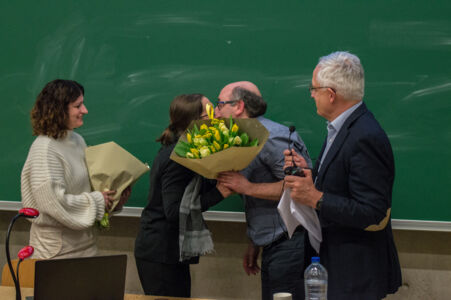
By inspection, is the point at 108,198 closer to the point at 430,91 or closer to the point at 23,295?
the point at 23,295

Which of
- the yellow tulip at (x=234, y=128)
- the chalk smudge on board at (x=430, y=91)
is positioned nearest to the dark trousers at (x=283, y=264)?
the yellow tulip at (x=234, y=128)

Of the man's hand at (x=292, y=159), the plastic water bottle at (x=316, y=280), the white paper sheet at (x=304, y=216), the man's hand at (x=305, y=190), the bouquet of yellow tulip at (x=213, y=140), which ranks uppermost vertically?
the bouquet of yellow tulip at (x=213, y=140)

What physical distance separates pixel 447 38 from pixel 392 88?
408 mm

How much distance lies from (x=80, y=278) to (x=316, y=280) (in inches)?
37.2

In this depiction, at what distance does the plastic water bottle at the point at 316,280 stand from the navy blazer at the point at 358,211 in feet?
0.13

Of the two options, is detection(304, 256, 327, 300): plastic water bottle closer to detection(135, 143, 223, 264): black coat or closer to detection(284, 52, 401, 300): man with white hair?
detection(284, 52, 401, 300): man with white hair

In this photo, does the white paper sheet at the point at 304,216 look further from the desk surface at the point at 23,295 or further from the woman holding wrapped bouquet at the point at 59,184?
the woman holding wrapped bouquet at the point at 59,184

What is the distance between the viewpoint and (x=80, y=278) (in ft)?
6.55

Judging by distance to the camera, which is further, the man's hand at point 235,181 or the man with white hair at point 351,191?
the man's hand at point 235,181

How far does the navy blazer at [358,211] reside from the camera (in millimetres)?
2262

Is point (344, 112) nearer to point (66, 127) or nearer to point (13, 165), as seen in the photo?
point (66, 127)

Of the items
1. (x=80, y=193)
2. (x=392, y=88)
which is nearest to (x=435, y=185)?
(x=392, y=88)

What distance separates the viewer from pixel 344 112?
8.01ft

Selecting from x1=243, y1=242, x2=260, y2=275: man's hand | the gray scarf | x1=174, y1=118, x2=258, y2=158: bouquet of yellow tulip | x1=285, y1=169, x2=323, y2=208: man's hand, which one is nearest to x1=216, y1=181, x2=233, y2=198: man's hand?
the gray scarf
